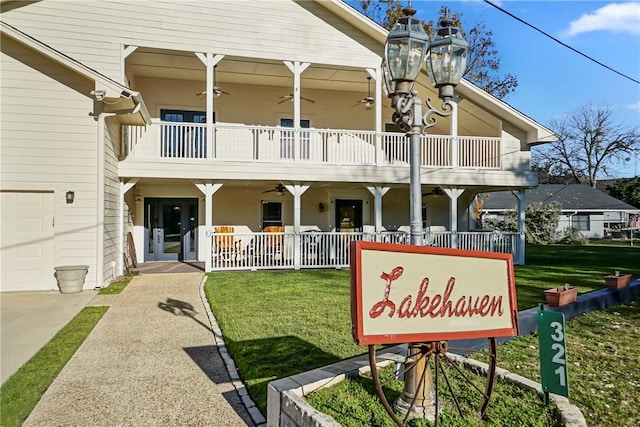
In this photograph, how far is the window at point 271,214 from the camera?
48.3 feet

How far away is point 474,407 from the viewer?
3.28m

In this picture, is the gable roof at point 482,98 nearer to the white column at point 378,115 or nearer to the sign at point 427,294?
the white column at point 378,115

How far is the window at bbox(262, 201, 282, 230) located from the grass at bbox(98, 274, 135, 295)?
5167 mm

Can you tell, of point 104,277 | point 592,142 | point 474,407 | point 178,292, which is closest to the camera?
point 474,407

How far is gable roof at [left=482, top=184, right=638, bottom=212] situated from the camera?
29797mm

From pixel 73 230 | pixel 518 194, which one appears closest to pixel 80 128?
pixel 73 230

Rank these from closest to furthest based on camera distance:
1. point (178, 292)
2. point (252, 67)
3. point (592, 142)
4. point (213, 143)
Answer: point (178, 292) → point (213, 143) → point (252, 67) → point (592, 142)

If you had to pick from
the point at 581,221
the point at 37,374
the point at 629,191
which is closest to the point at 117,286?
the point at 37,374

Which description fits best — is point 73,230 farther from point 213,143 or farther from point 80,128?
point 213,143

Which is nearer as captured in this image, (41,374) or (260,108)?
(41,374)

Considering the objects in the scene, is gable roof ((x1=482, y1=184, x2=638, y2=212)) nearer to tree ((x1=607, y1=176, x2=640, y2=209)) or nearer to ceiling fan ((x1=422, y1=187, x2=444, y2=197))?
tree ((x1=607, y1=176, x2=640, y2=209))

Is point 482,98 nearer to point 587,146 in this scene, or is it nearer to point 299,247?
point 299,247

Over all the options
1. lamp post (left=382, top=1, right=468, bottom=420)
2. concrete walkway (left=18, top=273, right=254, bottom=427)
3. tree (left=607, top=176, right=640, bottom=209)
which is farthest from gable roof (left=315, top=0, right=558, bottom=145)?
tree (left=607, top=176, right=640, bottom=209)

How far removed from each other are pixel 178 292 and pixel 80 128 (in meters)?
4.25
